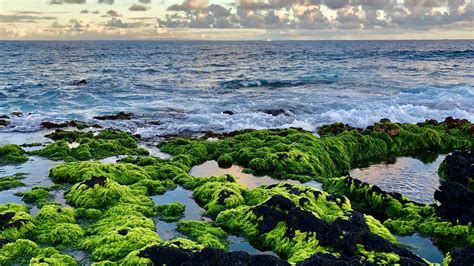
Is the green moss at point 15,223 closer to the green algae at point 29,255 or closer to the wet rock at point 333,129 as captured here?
the green algae at point 29,255

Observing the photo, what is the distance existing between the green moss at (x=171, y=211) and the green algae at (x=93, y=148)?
5478 mm

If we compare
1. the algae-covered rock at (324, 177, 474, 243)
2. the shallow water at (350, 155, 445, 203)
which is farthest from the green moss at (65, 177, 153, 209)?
the shallow water at (350, 155, 445, 203)

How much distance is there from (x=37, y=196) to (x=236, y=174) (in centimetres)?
509

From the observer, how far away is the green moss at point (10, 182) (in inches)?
409

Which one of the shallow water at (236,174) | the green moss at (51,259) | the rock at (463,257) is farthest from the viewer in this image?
the shallow water at (236,174)

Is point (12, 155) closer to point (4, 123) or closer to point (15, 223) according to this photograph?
point (15, 223)

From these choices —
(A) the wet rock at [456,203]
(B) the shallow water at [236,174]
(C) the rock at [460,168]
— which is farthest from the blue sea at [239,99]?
(A) the wet rock at [456,203]

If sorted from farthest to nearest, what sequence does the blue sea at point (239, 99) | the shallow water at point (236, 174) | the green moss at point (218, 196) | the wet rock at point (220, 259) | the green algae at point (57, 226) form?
the blue sea at point (239, 99) → the shallow water at point (236, 174) → the green moss at point (218, 196) → the green algae at point (57, 226) → the wet rock at point (220, 259)

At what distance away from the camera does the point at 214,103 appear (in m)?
29.3

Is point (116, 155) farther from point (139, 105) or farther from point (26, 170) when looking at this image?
point (139, 105)

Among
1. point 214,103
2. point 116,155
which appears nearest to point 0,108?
point 214,103

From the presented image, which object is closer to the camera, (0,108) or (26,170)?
(26,170)

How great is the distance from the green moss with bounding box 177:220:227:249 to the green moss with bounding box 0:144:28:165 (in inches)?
287

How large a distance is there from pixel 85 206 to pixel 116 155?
5143 millimetres
